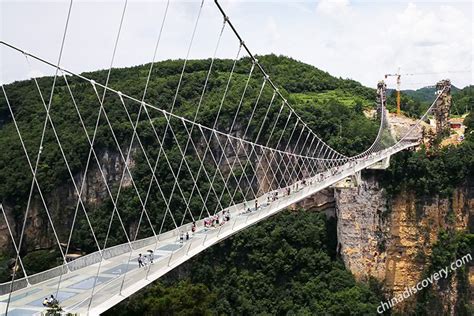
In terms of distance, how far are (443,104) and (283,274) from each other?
529 inches

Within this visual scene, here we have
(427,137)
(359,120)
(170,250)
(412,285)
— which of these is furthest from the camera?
(359,120)

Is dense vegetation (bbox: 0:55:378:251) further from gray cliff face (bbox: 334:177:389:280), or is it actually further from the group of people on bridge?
the group of people on bridge

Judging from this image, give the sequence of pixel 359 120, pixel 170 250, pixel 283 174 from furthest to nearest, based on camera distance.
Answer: pixel 359 120
pixel 283 174
pixel 170 250

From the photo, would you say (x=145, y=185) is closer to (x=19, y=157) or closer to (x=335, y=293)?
(x=19, y=157)

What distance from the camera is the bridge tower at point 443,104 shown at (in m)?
30.9

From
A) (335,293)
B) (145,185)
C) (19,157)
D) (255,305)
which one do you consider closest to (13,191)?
(19,157)

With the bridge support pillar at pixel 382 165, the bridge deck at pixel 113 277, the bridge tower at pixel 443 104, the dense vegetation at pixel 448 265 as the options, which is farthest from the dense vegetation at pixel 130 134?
the bridge deck at pixel 113 277

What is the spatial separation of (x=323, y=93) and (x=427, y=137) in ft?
57.1

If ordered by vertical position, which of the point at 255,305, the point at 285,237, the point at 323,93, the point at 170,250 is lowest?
the point at 255,305

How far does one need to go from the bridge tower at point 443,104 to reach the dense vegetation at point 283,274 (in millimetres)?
8443

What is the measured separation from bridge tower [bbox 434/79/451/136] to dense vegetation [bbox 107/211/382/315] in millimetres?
8443

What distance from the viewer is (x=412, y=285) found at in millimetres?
25500

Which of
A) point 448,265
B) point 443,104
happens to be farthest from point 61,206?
point 443,104

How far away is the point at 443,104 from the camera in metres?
31.3
